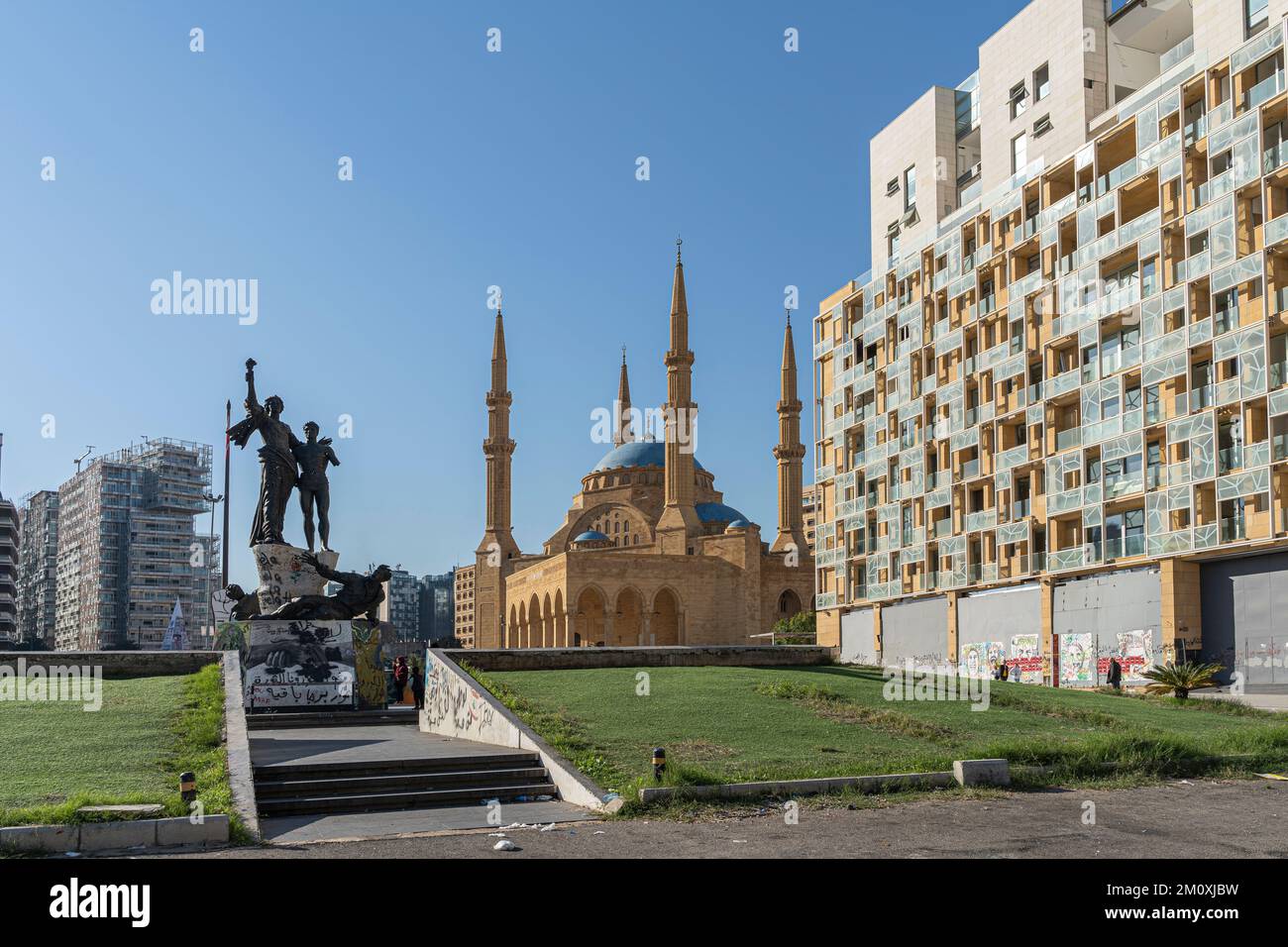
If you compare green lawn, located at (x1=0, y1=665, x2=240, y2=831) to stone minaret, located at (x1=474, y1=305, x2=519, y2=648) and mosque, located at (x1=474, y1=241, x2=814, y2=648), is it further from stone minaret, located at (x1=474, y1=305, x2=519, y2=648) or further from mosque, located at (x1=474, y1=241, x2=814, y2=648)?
stone minaret, located at (x1=474, y1=305, x2=519, y2=648)

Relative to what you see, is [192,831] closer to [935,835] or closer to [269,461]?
[935,835]

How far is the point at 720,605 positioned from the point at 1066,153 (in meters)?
43.9

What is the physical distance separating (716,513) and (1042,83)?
2268 inches

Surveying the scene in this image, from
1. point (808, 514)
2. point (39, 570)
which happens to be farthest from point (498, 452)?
point (39, 570)

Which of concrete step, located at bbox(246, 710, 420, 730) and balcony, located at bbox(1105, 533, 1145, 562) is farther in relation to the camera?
balcony, located at bbox(1105, 533, 1145, 562)

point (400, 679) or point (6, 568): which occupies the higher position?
point (6, 568)

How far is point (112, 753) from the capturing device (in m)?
14.8

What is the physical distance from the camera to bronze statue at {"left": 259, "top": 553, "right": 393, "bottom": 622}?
25.2m

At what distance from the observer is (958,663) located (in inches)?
1809

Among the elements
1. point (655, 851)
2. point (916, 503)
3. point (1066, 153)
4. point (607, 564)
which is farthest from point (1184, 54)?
point (607, 564)

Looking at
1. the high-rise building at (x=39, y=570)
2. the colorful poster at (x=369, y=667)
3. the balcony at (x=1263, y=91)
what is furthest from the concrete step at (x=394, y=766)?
the high-rise building at (x=39, y=570)

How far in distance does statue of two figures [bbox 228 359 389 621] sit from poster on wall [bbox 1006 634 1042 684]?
2395cm

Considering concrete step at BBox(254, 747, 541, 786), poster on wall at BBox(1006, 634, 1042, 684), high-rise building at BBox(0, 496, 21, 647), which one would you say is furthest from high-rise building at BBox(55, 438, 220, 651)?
concrete step at BBox(254, 747, 541, 786)

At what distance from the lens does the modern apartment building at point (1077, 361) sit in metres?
33.9
